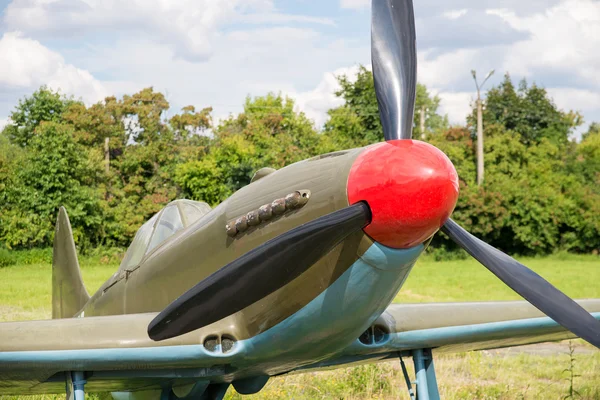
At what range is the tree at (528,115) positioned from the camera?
148 ft

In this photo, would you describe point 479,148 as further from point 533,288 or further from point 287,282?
point 287,282

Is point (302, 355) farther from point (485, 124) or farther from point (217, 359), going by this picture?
point (485, 124)

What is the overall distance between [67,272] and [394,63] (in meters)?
4.48

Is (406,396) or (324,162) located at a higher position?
(324,162)

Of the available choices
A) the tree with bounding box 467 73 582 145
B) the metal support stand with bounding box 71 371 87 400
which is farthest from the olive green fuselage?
the tree with bounding box 467 73 582 145

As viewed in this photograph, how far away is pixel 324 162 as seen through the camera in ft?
10.3

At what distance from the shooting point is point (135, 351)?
11.4 feet

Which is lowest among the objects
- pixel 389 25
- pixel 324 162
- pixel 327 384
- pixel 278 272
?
pixel 327 384

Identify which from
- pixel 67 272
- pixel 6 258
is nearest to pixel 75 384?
pixel 67 272

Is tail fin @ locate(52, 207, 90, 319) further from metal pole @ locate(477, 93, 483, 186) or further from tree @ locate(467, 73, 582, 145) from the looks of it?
tree @ locate(467, 73, 582, 145)

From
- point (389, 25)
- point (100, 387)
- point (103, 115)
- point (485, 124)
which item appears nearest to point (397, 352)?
point (100, 387)

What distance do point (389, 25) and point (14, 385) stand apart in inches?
124

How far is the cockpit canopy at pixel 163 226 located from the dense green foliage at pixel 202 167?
21.1 meters

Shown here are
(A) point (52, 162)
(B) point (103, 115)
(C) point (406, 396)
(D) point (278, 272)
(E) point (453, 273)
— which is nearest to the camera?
(D) point (278, 272)
